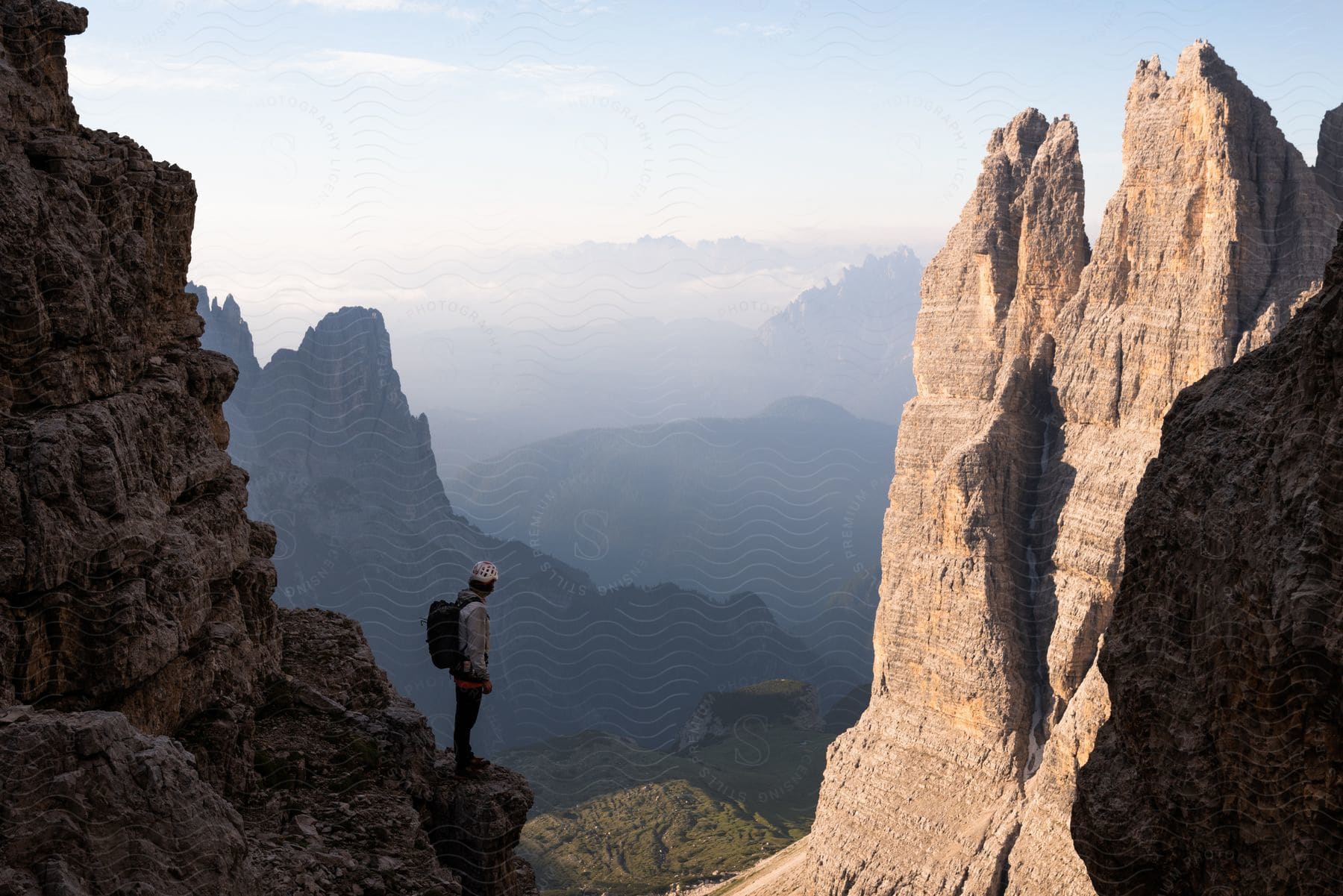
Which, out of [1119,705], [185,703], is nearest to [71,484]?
[185,703]

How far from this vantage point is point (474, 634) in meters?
14.0

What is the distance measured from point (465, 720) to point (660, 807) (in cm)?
8155

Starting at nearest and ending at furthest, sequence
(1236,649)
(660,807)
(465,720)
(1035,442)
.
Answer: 1. (1236,649)
2. (465,720)
3. (1035,442)
4. (660,807)

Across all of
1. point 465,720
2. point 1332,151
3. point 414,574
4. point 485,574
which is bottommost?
point 414,574

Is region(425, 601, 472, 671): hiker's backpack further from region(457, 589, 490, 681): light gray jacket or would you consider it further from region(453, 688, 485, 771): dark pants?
region(453, 688, 485, 771): dark pants

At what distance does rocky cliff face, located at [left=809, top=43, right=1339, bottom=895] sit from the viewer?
48750 millimetres

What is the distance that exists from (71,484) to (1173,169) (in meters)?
50.9

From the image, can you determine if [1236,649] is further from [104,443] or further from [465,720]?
[104,443]

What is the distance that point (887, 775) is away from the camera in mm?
58938

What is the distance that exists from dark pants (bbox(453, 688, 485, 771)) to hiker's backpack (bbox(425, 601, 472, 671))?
0.43m

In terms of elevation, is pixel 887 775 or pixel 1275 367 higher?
pixel 1275 367

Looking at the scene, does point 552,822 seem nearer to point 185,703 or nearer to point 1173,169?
point 1173,169

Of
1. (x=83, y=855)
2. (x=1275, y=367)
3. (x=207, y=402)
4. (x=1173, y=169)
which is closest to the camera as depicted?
(x=83, y=855)

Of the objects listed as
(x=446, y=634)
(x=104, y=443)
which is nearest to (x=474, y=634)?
(x=446, y=634)
